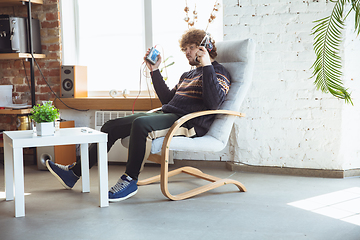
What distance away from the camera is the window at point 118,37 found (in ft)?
10.7

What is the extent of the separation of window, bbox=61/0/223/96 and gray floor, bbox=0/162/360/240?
49.6 inches

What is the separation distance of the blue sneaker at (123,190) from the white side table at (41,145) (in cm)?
8

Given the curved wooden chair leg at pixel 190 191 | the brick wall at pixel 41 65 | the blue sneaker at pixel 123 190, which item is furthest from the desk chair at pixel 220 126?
the brick wall at pixel 41 65

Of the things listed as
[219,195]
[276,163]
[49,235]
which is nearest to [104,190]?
[49,235]

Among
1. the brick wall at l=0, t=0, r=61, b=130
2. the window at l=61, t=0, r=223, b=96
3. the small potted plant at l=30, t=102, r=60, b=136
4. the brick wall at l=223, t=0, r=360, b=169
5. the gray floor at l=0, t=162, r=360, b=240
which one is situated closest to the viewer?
the gray floor at l=0, t=162, r=360, b=240

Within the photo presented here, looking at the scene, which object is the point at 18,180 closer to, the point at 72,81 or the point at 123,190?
the point at 123,190

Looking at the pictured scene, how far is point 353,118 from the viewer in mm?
2670

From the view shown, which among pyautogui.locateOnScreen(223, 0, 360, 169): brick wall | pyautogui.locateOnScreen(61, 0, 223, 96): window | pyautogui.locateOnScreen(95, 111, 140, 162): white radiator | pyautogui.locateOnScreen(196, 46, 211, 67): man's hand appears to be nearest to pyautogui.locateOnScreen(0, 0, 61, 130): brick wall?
pyautogui.locateOnScreen(61, 0, 223, 96): window

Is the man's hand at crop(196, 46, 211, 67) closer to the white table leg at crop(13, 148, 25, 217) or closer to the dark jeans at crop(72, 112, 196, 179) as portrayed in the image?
the dark jeans at crop(72, 112, 196, 179)

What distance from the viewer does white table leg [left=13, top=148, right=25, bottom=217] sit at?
184 cm

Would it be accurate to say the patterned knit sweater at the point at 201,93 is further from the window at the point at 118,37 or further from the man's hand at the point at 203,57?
the window at the point at 118,37

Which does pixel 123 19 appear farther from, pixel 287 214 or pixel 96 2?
pixel 287 214

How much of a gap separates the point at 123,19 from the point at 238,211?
88.7 inches

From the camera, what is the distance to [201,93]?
232 centimetres
